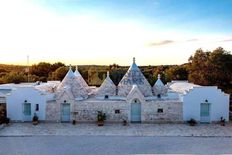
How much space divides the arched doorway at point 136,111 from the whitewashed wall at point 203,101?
3.45 meters

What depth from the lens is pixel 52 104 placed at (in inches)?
969

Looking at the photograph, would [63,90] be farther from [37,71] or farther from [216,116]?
[37,71]

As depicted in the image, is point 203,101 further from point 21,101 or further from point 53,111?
point 21,101

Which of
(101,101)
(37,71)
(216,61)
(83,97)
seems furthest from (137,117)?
(37,71)

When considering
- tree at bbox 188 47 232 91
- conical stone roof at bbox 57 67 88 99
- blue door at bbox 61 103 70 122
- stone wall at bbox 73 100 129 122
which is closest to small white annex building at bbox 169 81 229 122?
stone wall at bbox 73 100 129 122

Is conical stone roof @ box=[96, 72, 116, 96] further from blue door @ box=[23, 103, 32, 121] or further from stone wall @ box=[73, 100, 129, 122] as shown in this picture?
blue door @ box=[23, 103, 32, 121]

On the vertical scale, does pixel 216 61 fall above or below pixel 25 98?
above

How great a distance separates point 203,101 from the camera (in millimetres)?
24375

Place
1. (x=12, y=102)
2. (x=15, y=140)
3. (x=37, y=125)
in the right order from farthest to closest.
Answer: (x=12, y=102)
(x=37, y=125)
(x=15, y=140)

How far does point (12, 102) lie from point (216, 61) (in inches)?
880

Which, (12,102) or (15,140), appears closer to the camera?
(15,140)

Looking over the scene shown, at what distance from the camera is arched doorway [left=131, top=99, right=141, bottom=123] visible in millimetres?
24578

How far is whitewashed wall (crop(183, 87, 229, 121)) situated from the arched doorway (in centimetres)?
345

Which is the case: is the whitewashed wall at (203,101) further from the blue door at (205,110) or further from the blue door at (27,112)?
the blue door at (27,112)
